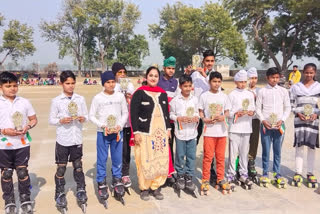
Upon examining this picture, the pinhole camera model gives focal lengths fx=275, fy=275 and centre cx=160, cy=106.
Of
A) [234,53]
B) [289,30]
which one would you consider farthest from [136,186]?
[234,53]

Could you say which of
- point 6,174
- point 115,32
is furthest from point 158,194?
point 115,32

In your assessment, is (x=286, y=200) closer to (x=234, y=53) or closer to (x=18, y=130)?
(x=18, y=130)

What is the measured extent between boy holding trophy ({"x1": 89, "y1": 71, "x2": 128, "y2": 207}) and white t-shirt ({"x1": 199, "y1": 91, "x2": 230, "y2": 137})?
121cm

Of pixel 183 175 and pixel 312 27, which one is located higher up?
pixel 312 27

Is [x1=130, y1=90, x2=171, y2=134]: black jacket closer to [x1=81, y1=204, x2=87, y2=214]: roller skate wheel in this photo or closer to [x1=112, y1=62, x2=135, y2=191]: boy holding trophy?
[x1=112, y1=62, x2=135, y2=191]: boy holding trophy

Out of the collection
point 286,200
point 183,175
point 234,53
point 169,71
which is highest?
point 234,53

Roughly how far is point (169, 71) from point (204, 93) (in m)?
0.67

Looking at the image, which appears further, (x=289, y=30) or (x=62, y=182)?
(x=289, y=30)

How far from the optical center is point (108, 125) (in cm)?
383

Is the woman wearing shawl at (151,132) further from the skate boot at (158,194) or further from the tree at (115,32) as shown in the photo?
the tree at (115,32)

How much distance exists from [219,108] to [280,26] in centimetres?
3058

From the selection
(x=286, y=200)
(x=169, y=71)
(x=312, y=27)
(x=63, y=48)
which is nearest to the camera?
(x=286, y=200)

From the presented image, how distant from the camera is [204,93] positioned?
14.0 feet

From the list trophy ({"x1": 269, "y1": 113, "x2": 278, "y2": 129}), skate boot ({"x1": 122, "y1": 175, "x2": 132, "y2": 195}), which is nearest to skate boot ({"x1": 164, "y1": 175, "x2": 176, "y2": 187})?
skate boot ({"x1": 122, "y1": 175, "x2": 132, "y2": 195})
